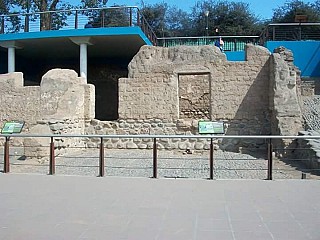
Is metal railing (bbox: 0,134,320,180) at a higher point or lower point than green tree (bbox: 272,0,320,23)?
lower

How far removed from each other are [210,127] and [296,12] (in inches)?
1034

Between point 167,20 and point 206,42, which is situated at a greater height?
point 167,20

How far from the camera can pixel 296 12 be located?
35.5 meters

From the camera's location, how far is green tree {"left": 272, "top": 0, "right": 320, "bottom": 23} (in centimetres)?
3612

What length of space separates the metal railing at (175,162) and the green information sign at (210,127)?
879 millimetres

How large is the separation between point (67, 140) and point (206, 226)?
1077 centimetres

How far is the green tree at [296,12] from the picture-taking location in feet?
119

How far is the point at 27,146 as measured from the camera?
1223 centimetres

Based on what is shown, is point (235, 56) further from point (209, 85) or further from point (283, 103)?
point (283, 103)

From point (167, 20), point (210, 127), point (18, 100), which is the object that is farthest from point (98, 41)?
point (167, 20)

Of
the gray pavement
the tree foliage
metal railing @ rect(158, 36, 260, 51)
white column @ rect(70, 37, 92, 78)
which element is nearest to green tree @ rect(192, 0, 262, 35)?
the tree foliage

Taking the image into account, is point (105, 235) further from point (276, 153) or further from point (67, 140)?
point (67, 140)

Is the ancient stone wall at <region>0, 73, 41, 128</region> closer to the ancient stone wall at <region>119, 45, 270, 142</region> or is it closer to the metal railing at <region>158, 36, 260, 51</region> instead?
the ancient stone wall at <region>119, 45, 270, 142</region>

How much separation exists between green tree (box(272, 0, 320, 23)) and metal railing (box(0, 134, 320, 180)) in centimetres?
2584
